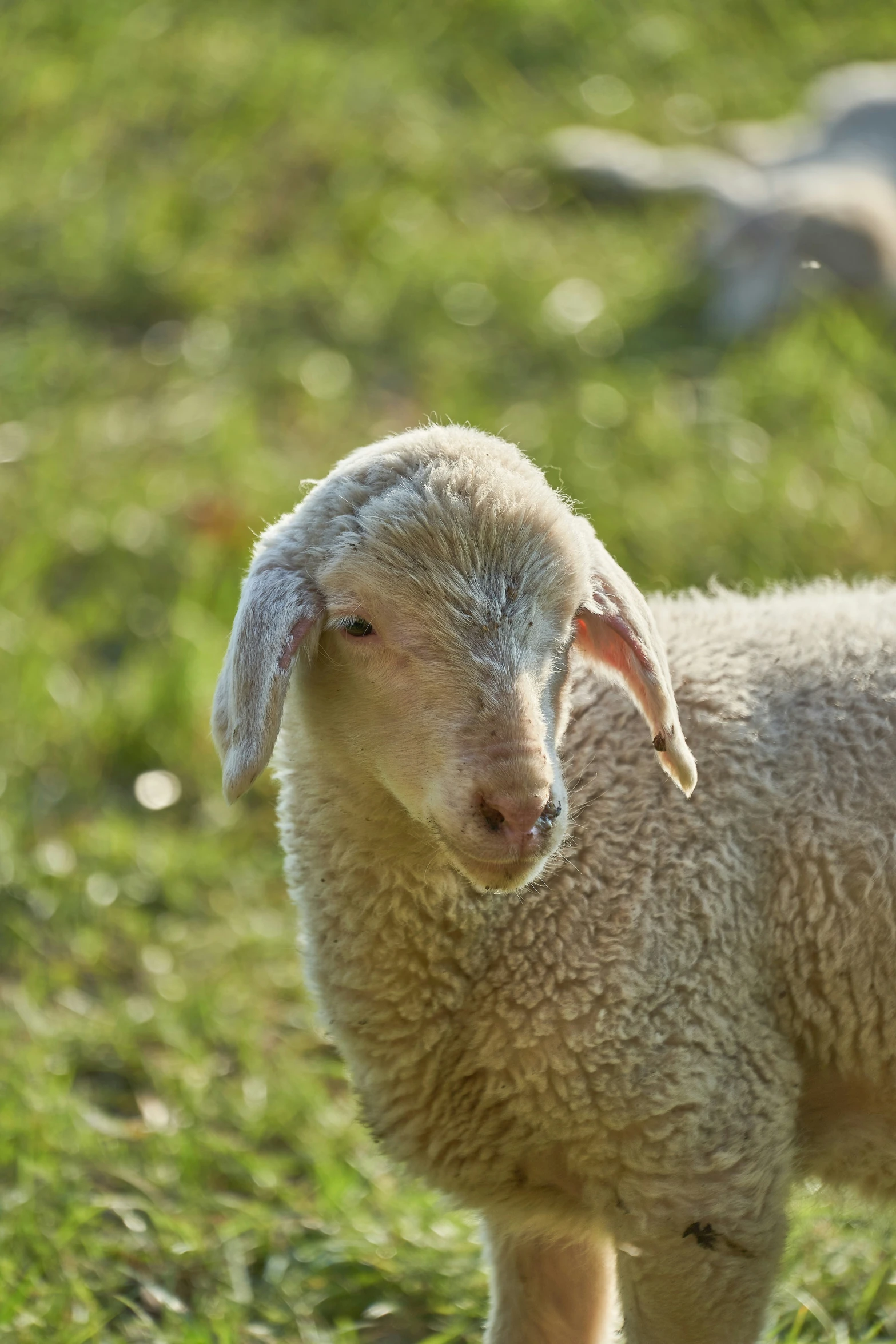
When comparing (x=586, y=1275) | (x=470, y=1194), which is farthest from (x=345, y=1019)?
(x=586, y=1275)

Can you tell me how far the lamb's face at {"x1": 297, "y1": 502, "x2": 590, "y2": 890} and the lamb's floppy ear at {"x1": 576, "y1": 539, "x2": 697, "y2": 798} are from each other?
7 cm

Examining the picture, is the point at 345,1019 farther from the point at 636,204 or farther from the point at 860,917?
the point at 636,204

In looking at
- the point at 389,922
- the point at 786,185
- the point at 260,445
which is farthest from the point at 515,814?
the point at 786,185

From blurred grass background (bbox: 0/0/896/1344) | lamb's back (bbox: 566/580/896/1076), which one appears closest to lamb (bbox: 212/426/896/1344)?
lamb's back (bbox: 566/580/896/1076)

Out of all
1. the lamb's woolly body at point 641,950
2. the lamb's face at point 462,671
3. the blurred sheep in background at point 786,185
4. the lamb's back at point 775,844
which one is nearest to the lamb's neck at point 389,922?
the lamb's woolly body at point 641,950

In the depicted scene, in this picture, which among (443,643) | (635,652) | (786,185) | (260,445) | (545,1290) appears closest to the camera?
(443,643)

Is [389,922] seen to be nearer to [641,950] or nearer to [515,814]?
[641,950]

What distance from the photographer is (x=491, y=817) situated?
2232mm

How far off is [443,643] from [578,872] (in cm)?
50

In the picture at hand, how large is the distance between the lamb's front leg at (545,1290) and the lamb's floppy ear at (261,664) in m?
1.01

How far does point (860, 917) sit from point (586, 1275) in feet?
2.75

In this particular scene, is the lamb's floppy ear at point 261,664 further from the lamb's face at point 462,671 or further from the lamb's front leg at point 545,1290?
the lamb's front leg at point 545,1290

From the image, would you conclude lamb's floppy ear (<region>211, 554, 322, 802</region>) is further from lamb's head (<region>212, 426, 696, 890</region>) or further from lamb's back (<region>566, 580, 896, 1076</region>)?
lamb's back (<region>566, 580, 896, 1076</region>)

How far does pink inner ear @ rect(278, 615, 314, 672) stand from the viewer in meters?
2.38
